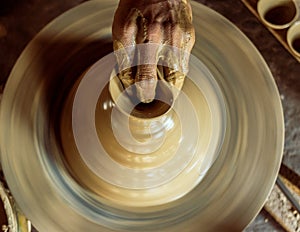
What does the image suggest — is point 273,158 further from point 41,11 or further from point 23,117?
point 41,11

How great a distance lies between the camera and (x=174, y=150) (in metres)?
1.35

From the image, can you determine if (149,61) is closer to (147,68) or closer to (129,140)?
(147,68)

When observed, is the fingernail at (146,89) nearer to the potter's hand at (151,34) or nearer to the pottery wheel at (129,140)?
the potter's hand at (151,34)

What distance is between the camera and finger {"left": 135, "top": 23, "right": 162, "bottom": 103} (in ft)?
3.59

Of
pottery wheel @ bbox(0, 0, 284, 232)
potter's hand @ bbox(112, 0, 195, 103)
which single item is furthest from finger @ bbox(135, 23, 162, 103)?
pottery wheel @ bbox(0, 0, 284, 232)

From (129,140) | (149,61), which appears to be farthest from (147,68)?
(129,140)

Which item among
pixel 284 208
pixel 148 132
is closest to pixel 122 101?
pixel 148 132

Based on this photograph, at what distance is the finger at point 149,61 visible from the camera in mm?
1095

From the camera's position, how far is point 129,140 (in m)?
1.31

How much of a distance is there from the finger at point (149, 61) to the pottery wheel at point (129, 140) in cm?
18

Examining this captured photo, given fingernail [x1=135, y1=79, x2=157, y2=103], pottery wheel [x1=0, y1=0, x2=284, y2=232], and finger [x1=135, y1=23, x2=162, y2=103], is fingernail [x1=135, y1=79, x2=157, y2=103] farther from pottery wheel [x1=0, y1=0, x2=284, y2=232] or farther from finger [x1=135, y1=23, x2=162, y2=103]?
pottery wheel [x1=0, y1=0, x2=284, y2=232]

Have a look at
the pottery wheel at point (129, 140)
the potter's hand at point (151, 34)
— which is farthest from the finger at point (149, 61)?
the pottery wheel at point (129, 140)

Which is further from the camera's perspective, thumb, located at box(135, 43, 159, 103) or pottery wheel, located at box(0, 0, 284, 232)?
pottery wheel, located at box(0, 0, 284, 232)

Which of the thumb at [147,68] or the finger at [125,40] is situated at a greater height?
the finger at [125,40]
